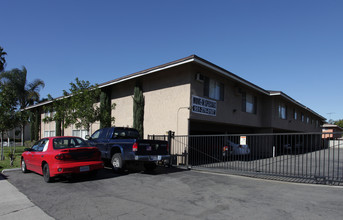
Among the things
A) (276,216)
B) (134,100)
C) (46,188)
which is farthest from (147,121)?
(276,216)

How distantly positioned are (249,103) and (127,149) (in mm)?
12744

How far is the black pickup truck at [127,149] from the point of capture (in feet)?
30.5

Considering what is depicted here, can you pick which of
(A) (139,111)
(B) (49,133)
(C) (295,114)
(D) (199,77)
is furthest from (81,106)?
(C) (295,114)

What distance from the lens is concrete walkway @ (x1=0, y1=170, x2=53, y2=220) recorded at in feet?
15.8

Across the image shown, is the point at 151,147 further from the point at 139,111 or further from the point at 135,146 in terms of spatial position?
the point at 139,111

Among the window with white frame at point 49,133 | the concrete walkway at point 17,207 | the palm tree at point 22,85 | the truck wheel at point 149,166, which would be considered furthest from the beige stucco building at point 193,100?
the palm tree at point 22,85

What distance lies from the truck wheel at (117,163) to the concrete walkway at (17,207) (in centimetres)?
357

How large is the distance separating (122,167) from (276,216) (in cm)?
623

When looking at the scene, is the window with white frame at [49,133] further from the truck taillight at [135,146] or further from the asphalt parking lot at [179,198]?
the truck taillight at [135,146]

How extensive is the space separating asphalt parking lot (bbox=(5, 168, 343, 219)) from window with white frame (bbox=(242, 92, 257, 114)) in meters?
10.4

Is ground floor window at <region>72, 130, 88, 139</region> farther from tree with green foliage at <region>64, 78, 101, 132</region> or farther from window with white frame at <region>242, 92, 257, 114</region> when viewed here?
window with white frame at <region>242, 92, 257, 114</region>

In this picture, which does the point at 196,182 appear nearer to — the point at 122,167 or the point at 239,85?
the point at 122,167

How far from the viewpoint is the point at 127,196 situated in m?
6.26

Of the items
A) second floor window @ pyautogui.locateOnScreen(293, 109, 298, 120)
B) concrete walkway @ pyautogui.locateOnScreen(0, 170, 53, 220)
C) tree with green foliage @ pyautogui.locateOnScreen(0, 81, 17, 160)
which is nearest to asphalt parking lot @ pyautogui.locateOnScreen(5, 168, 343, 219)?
concrete walkway @ pyautogui.locateOnScreen(0, 170, 53, 220)
